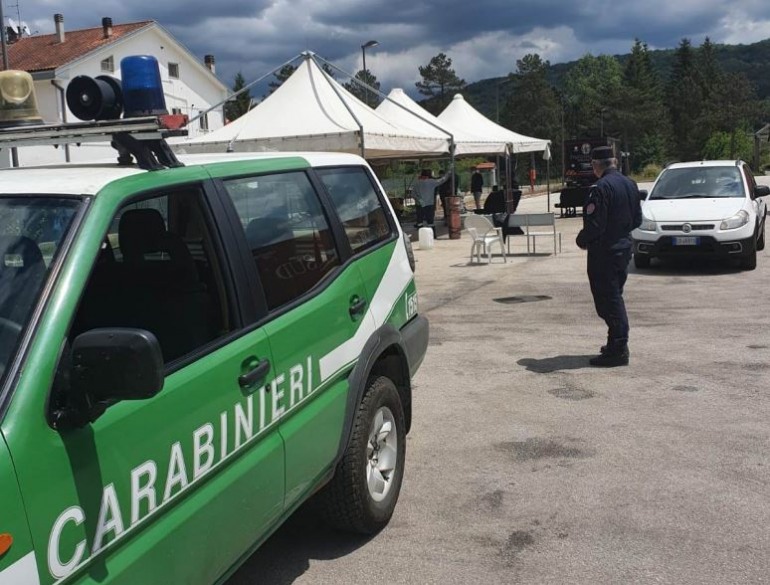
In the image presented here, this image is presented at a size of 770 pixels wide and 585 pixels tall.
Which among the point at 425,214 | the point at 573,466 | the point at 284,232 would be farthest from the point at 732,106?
the point at 284,232

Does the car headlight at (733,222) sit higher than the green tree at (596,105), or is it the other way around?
the green tree at (596,105)

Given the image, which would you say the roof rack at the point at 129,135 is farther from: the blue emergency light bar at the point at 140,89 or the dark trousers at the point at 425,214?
the dark trousers at the point at 425,214

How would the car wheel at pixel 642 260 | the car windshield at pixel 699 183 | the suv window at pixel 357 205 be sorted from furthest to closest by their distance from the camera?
the car windshield at pixel 699 183, the car wheel at pixel 642 260, the suv window at pixel 357 205

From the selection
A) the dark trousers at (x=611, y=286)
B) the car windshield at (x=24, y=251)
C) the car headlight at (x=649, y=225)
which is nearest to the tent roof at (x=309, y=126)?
the car headlight at (x=649, y=225)

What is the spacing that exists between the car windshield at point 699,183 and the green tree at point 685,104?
7209 cm

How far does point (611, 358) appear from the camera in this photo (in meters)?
6.59

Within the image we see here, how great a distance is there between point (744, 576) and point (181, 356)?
97.3 inches

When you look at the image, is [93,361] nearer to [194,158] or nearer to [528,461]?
[194,158]

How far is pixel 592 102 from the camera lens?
293 ft

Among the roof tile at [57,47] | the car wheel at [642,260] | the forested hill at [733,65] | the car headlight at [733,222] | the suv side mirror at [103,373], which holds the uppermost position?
the forested hill at [733,65]

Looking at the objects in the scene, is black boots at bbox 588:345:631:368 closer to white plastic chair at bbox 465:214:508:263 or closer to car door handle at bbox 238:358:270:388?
car door handle at bbox 238:358:270:388

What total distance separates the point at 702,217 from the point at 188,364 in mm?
10429

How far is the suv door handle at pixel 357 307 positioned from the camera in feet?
11.6

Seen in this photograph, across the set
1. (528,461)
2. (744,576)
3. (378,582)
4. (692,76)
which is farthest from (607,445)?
(692,76)
